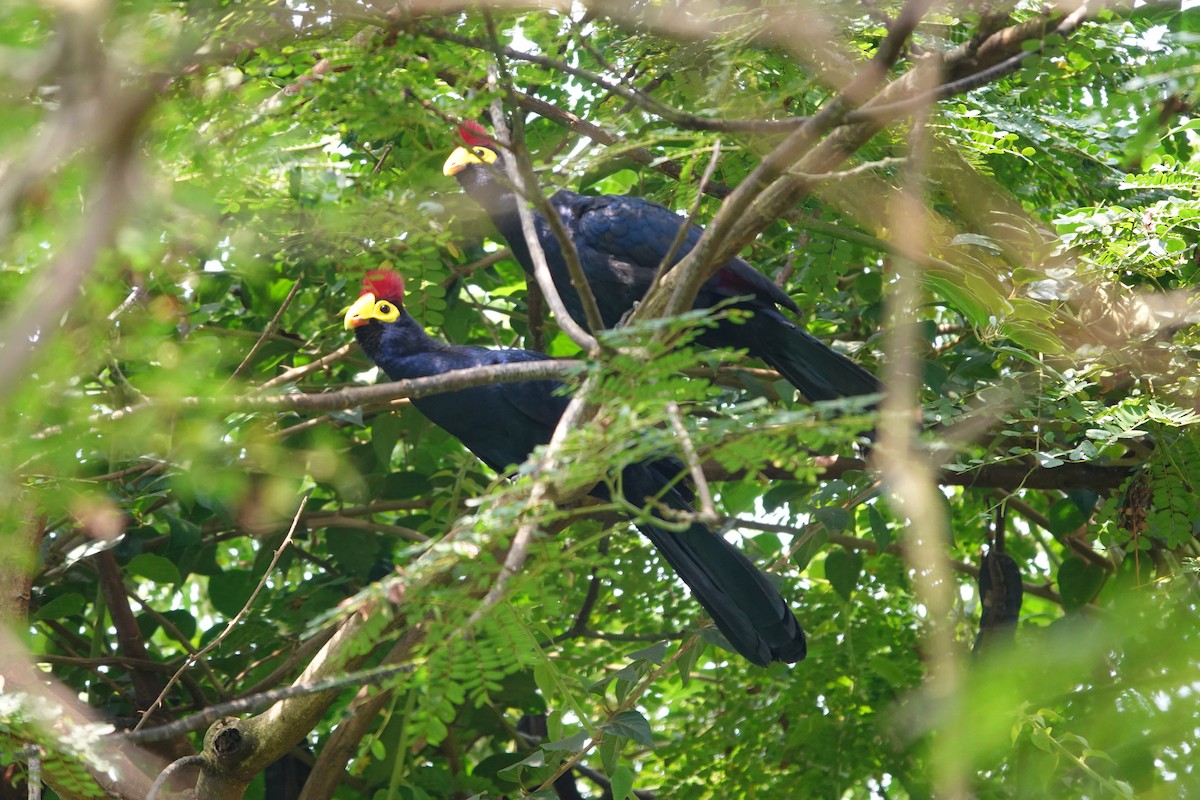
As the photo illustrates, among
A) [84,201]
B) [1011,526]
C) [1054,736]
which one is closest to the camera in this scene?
[84,201]

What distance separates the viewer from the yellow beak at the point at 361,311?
10.7ft

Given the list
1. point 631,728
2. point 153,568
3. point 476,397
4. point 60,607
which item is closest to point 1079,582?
point 631,728

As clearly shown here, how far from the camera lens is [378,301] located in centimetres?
329

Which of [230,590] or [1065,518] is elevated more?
[1065,518]

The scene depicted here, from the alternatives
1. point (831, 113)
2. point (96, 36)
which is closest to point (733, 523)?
point (831, 113)

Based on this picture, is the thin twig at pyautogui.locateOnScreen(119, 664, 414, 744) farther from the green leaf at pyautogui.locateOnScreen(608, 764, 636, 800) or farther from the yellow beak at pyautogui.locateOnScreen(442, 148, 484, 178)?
the yellow beak at pyautogui.locateOnScreen(442, 148, 484, 178)

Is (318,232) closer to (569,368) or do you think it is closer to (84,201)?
(84,201)

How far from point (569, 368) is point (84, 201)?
0.87 m

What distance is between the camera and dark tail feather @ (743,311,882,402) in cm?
292

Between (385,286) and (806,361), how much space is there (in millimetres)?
1191

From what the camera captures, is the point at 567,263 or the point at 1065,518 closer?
the point at 567,263

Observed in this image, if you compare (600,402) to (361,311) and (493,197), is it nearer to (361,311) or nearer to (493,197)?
(361,311)

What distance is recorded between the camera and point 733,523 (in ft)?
8.98

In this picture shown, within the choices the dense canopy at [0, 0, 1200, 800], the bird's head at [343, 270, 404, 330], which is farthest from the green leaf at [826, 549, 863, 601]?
the bird's head at [343, 270, 404, 330]
